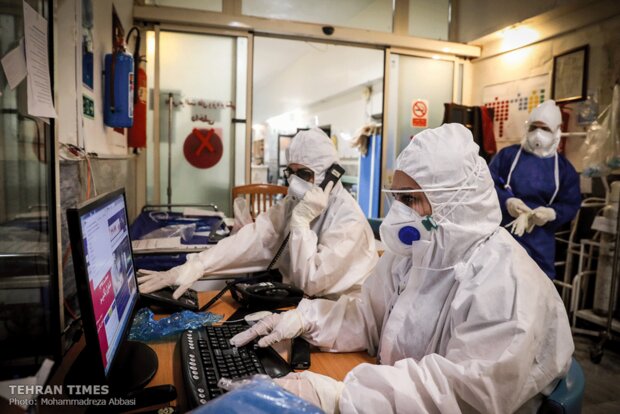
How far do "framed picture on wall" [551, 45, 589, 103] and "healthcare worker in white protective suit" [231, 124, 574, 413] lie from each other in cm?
287

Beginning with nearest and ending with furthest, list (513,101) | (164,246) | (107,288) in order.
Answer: (107,288)
(164,246)
(513,101)

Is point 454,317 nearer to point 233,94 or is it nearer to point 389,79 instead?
point 233,94

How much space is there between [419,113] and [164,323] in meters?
3.87

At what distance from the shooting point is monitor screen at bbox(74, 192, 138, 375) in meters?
0.64

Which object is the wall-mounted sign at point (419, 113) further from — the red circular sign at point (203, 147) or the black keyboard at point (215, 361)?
the black keyboard at point (215, 361)

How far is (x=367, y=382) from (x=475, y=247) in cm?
40

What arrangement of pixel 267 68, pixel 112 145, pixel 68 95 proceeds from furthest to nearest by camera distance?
pixel 267 68, pixel 112 145, pixel 68 95

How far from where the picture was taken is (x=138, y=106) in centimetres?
265

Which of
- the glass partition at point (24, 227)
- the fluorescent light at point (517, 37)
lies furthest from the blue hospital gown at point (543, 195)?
the glass partition at point (24, 227)

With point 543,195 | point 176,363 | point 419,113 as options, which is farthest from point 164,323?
point 419,113

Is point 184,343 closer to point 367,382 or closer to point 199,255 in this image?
point 367,382

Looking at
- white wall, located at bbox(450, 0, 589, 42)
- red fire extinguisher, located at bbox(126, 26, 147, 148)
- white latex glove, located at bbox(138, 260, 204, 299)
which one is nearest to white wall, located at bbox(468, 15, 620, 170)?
white wall, located at bbox(450, 0, 589, 42)

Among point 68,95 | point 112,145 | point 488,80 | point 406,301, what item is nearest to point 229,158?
point 112,145

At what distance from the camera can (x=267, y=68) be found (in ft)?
24.7
